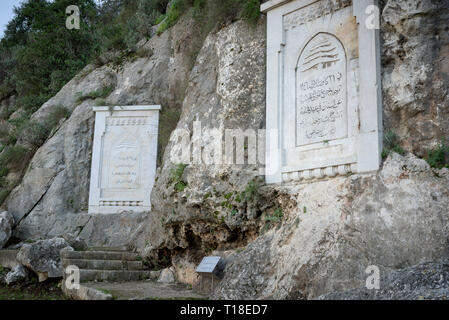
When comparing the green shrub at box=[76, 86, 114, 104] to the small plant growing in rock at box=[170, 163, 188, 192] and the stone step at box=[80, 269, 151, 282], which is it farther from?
the stone step at box=[80, 269, 151, 282]

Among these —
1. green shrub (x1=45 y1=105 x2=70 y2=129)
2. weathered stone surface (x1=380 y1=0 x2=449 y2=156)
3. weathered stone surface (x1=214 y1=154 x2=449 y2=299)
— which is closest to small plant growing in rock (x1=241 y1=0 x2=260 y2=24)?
weathered stone surface (x1=380 y1=0 x2=449 y2=156)

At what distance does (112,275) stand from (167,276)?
3.73ft

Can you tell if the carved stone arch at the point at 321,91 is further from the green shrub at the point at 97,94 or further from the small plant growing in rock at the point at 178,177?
the green shrub at the point at 97,94

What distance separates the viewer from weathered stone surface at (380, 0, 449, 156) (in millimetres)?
7262

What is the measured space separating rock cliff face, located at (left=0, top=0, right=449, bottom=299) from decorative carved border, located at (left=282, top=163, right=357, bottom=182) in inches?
6.8

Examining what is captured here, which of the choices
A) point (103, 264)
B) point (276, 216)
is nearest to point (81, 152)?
point (103, 264)

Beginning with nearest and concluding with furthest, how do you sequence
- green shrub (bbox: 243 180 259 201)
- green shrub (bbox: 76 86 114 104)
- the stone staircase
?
green shrub (bbox: 243 180 259 201) → the stone staircase → green shrub (bbox: 76 86 114 104)

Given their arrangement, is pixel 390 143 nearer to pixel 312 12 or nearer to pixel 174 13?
pixel 312 12

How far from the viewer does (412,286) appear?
5.47 meters

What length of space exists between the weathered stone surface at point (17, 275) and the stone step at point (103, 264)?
3.15 ft

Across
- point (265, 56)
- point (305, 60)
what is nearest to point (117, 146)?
point (265, 56)

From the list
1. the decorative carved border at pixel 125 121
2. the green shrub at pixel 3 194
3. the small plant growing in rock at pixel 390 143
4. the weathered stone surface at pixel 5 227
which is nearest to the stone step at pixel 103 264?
the weathered stone surface at pixel 5 227

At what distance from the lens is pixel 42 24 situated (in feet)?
63.8

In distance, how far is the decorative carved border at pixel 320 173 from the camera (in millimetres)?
7656
